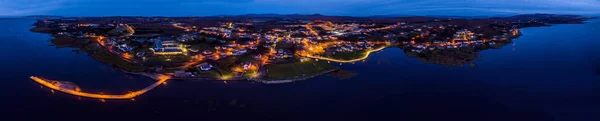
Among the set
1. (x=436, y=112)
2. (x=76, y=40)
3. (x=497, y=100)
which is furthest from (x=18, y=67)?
(x=497, y=100)

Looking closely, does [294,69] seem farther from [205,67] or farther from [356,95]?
[205,67]

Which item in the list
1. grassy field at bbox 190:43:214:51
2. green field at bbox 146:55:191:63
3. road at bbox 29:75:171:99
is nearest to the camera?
road at bbox 29:75:171:99

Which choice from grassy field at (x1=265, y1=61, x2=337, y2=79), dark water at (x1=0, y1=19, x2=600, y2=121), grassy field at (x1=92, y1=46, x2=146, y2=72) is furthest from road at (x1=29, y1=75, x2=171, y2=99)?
grassy field at (x1=265, y1=61, x2=337, y2=79)

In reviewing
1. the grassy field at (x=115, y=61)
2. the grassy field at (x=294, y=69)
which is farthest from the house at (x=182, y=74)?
the grassy field at (x=294, y=69)

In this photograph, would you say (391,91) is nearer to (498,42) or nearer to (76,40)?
(498,42)

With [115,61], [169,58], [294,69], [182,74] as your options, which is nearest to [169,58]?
[169,58]

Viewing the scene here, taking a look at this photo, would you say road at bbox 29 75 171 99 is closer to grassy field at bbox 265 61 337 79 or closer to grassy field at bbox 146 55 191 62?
grassy field at bbox 146 55 191 62

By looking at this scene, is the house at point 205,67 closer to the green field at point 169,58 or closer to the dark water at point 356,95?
the dark water at point 356,95
